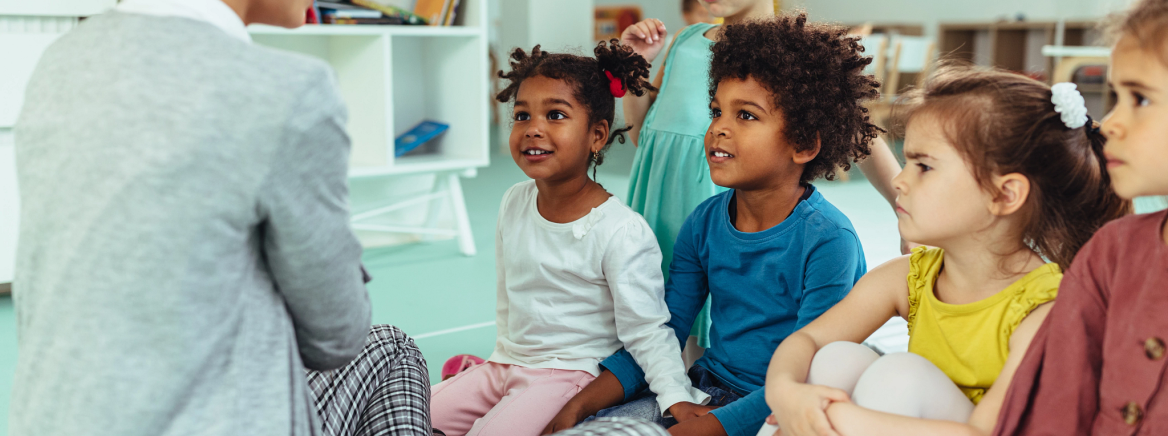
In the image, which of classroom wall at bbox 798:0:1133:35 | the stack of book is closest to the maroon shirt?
the stack of book

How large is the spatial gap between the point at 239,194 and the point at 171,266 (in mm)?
73

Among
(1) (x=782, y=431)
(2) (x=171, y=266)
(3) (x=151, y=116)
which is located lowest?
(1) (x=782, y=431)

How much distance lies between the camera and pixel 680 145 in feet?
5.25

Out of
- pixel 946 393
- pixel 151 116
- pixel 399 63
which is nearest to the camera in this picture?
pixel 151 116

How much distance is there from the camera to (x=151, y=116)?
0.65 meters

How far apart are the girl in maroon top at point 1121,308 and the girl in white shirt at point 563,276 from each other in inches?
22.3

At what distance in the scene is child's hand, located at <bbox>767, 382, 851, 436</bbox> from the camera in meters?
0.89

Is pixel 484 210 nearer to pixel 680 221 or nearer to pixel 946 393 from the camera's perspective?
pixel 680 221

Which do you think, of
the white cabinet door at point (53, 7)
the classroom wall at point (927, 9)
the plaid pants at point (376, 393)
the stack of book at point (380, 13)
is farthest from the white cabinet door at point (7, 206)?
the classroom wall at point (927, 9)

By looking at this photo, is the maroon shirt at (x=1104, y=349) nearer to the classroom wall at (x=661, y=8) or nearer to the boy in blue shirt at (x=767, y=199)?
the boy in blue shirt at (x=767, y=199)

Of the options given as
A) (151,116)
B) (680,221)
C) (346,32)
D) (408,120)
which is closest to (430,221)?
(408,120)

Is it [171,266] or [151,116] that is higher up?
[151,116]

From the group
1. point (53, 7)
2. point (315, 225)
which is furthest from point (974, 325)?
point (53, 7)

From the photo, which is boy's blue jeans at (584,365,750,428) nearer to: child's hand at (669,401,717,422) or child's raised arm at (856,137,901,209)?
child's hand at (669,401,717,422)
